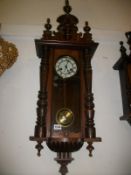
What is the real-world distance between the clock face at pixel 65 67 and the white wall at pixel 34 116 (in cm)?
18

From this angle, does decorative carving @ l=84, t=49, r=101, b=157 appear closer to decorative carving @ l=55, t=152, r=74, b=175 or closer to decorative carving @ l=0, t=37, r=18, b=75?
decorative carving @ l=55, t=152, r=74, b=175

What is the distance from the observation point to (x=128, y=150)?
1.08 metres

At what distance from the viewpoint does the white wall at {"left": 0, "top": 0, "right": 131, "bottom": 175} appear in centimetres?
100

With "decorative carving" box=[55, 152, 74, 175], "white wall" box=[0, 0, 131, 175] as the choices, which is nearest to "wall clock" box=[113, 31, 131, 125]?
"white wall" box=[0, 0, 131, 175]

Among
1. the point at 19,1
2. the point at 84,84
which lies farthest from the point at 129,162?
the point at 19,1

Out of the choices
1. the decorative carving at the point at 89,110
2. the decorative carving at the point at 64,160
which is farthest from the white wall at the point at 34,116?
the decorative carving at the point at 89,110

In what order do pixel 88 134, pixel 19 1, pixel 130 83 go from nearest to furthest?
pixel 88 134
pixel 130 83
pixel 19 1

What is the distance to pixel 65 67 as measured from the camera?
1.01m

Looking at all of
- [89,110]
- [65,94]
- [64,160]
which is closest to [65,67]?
[65,94]

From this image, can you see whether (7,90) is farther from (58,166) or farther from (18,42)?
(58,166)

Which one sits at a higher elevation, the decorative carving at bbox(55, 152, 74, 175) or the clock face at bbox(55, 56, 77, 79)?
the clock face at bbox(55, 56, 77, 79)

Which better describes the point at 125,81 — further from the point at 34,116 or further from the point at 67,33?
the point at 34,116

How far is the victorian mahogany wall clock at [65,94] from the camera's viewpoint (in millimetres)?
919

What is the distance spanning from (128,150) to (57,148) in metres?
0.42
